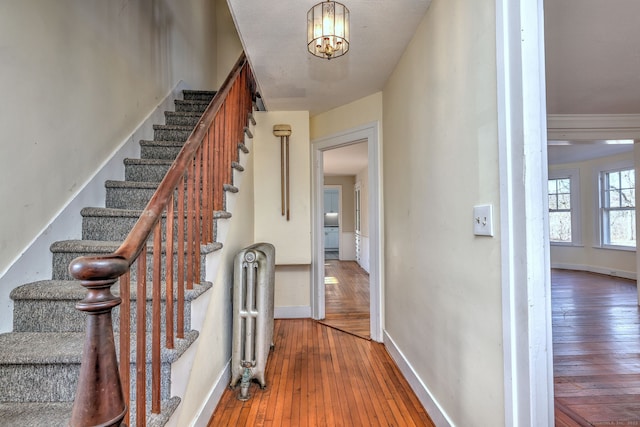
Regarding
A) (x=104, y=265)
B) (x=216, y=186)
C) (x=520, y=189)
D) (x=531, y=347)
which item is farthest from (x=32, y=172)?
(x=531, y=347)

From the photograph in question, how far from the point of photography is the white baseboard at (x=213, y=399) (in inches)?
61.6

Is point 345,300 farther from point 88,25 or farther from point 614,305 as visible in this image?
point 88,25

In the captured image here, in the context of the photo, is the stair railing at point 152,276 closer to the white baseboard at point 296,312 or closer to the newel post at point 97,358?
the newel post at point 97,358

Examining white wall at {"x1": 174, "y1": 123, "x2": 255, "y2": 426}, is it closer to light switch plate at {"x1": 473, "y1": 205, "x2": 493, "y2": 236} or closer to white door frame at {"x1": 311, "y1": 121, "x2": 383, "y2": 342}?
white door frame at {"x1": 311, "y1": 121, "x2": 383, "y2": 342}

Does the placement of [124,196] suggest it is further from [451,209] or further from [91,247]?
[451,209]

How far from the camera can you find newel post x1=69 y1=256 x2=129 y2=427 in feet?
1.92

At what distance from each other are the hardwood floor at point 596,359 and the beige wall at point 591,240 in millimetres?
1605

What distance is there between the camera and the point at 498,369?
1.10m

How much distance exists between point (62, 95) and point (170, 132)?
0.97 metres

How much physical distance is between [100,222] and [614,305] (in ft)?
18.6

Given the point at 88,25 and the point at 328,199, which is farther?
the point at 328,199

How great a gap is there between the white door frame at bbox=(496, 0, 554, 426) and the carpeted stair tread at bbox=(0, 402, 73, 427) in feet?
5.10

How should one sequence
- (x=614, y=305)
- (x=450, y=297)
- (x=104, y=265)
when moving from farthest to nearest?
(x=614, y=305), (x=450, y=297), (x=104, y=265)

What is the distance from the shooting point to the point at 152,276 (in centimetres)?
121
